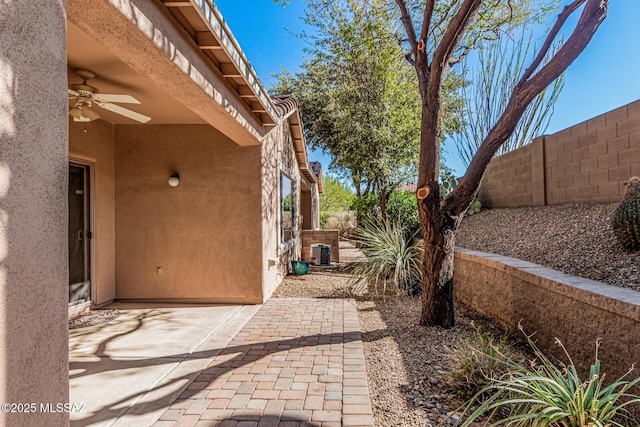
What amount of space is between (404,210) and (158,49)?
860 cm

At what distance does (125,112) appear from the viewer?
554 centimetres

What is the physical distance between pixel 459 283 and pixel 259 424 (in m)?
4.65

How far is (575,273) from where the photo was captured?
4199 millimetres

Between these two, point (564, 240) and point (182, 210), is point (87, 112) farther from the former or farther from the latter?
point (564, 240)

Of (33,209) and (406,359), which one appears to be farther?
(406,359)

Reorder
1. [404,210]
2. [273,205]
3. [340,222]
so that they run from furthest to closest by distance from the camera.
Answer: [340,222] < [404,210] < [273,205]

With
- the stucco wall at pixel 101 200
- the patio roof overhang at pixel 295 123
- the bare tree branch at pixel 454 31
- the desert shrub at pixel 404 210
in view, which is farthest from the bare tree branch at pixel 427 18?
the stucco wall at pixel 101 200

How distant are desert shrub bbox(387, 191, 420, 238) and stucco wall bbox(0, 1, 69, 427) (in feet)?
25.1

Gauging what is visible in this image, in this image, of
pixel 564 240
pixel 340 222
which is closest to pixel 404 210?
pixel 564 240

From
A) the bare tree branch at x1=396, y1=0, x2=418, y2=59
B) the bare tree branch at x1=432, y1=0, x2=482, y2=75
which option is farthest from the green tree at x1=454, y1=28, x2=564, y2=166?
the bare tree branch at x1=432, y1=0, x2=482, y2=75

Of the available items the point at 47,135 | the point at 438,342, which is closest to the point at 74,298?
the point at 47,135

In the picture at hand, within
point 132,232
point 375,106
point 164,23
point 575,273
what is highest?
point 375,106

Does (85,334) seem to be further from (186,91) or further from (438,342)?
(438,342)

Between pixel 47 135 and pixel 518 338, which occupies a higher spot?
pixel 47 135
